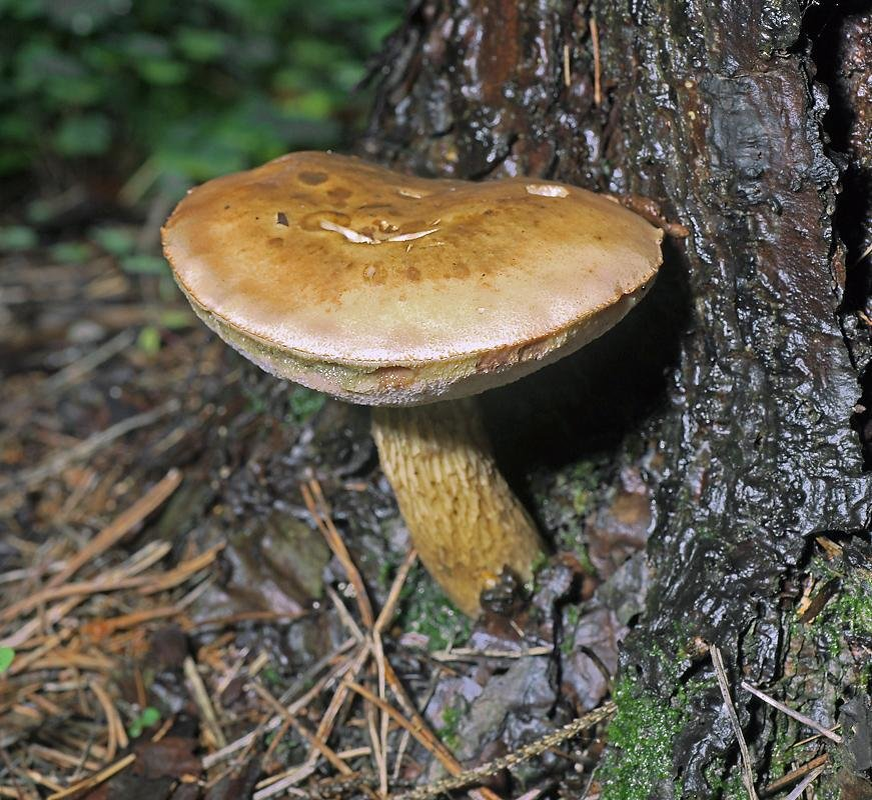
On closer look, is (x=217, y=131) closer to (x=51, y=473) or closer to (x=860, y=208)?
(x=51, y=473)

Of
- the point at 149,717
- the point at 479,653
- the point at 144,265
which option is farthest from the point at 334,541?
the point at 144,265

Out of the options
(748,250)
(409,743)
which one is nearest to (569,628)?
(409,743)

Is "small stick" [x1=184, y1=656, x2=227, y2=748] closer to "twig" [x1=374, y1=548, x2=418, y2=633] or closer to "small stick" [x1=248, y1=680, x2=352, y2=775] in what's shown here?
"small stick" [x1=248, y1=680, x2=352, y2=775]

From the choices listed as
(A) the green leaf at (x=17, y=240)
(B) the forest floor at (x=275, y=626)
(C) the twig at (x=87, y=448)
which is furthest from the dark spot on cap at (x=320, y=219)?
(A) the green leaf at (x=17, y=240)

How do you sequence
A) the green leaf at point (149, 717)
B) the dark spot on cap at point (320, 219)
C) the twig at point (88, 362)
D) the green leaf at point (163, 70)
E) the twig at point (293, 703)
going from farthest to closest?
the green leaf at point (163, 70), the twig at point (88, 362), the green leaf at point (149, 717), the twig at point (293, 703), the dark spot on cap at point (320, 219)

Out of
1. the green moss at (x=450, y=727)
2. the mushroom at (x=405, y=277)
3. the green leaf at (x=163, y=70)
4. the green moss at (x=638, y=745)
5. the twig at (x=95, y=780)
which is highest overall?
the mushroom at (x=405, y=277)

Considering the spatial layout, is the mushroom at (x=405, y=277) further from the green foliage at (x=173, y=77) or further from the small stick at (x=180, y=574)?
the green foliage at (x=173, y=77)

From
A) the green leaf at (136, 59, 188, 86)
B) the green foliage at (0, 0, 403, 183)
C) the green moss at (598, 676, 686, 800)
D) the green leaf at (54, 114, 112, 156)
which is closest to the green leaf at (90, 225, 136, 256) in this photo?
the green foliage at (0, 0, 403, 183)
